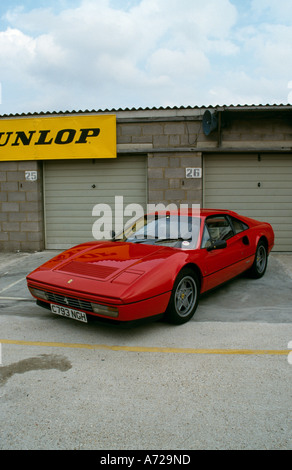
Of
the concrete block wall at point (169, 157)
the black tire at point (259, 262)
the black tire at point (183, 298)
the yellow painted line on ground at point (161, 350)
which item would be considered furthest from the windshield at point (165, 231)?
the concrete block wall at point (169, 157)

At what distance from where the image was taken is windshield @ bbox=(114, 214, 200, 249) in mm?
4375

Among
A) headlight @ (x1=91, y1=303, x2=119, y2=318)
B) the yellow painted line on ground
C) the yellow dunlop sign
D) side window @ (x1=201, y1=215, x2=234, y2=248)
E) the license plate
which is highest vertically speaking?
the yellow dunlop sign

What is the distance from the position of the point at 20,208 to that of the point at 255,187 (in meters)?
6.09

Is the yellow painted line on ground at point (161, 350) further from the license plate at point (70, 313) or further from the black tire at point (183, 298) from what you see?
the black tire at point (183, 298)

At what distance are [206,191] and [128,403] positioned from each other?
6952mm

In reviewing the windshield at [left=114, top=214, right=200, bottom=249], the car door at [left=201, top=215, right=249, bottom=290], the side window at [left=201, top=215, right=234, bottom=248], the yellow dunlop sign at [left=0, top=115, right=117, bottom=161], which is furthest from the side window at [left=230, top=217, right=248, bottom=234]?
the yellow dunlop sign at [left=0, top=115, right=117, bottom=161]

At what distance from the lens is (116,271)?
361 cm

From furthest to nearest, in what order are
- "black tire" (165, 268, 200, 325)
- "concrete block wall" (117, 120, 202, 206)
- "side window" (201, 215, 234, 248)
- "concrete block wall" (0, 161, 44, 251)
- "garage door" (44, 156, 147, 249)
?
"concrete block wall" (0, 161, 44, 251), "garage door" (44, 156, 147, 249), "concrete block wall" (117, 120, 202, 206), "side window" (201, 215, 234, 248), "black tire" (165, 268, 200, 325)

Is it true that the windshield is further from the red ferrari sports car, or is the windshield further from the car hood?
the car hood

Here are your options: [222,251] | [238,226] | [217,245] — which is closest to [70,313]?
[217,245]

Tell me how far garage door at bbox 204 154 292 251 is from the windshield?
4107 millimetres

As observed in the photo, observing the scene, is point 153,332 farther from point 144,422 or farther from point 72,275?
point 144,422

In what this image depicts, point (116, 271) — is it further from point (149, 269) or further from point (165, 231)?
point (165, 231)

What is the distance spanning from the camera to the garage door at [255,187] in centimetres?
863
